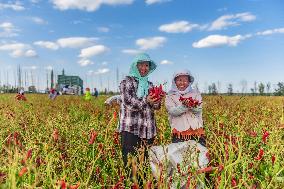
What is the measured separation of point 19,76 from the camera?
3878 inches

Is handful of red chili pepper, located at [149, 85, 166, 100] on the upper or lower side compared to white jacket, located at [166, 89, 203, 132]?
upper

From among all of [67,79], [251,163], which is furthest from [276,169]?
[67,79]

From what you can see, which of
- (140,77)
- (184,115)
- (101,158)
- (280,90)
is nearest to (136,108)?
(140,77)

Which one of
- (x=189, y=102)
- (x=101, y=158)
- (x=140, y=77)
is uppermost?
(x=140, y=77)

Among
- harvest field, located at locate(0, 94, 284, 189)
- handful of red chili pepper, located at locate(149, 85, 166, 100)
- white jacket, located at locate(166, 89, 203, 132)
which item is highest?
handful of red chili pepper, located at locate(149, 85, 166, 100)

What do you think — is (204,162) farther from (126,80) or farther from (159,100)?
(126,80)

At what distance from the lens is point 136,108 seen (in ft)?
15.0

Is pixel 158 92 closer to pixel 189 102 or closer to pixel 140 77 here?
pixel 189 102

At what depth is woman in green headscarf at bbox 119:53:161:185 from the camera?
4.61 meters

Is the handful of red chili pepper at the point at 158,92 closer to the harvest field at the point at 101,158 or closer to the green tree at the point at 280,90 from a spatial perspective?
the harvest field at the point at 101,158

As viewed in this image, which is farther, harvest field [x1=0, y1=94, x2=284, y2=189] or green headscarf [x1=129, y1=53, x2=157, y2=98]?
green headscarf [x1=129, y1=53, x2=157, y2=98]

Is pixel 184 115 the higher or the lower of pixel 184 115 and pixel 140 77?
the lower

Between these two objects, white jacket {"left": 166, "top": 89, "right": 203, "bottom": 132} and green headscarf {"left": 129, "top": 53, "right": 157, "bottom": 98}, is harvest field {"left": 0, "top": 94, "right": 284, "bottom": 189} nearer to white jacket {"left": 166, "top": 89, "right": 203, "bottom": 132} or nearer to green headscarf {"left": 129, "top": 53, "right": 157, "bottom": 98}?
white jacket {"left": 166, "top": 89, "right": 203, "bottom": 132}

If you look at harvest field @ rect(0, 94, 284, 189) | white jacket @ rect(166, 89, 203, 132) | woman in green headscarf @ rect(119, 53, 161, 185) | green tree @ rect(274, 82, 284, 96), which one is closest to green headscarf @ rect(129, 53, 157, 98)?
woman in green headscarf @ rect(119, 53, 161, 185)
